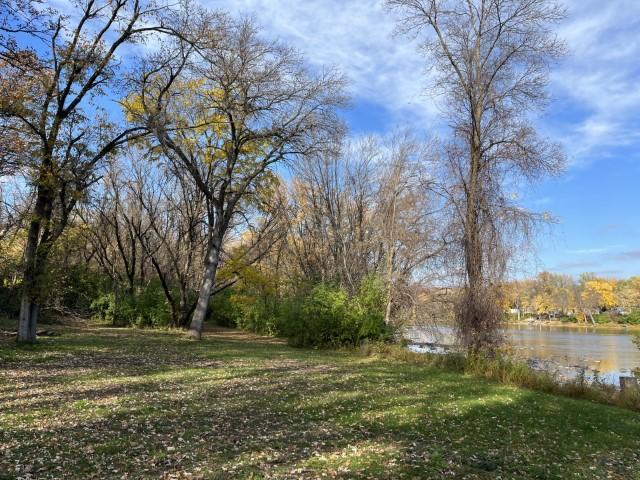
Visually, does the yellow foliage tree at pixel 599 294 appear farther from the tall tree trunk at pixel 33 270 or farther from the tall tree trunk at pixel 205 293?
the tall tree trunk at pixel 33 270

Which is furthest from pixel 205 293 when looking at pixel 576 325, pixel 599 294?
pixel 599 294

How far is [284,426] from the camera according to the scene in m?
7.05

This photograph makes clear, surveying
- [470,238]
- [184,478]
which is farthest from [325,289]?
[184,478]

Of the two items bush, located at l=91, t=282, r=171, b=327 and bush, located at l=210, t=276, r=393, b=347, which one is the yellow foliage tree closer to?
bush, located at l=210, t=276, r=393, b=347

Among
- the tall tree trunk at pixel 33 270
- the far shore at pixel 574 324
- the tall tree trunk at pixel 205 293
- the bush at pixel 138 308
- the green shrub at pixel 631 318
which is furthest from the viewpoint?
the far shore at pixel 574 324

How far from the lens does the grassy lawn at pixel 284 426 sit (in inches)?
208

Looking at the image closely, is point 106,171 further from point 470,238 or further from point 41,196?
point 470,238

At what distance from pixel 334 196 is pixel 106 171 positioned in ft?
44.8

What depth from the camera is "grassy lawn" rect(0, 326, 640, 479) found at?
529 centimetres

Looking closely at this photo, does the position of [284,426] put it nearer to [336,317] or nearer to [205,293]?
[336,317]

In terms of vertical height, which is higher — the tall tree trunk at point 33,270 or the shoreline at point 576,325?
the tall tree trunk at point 33,270

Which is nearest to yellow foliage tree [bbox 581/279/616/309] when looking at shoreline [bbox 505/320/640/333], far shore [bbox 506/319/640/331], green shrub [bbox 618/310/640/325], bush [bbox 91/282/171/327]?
far shore [bbox 506/319/640/331]

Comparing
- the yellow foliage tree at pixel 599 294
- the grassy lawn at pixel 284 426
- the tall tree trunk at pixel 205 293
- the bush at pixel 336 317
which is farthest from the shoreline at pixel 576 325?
the grassy lawn at pixel 284 426

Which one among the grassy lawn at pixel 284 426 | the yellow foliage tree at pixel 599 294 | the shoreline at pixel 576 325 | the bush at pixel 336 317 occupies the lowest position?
the shoreline at pixel 576 325
